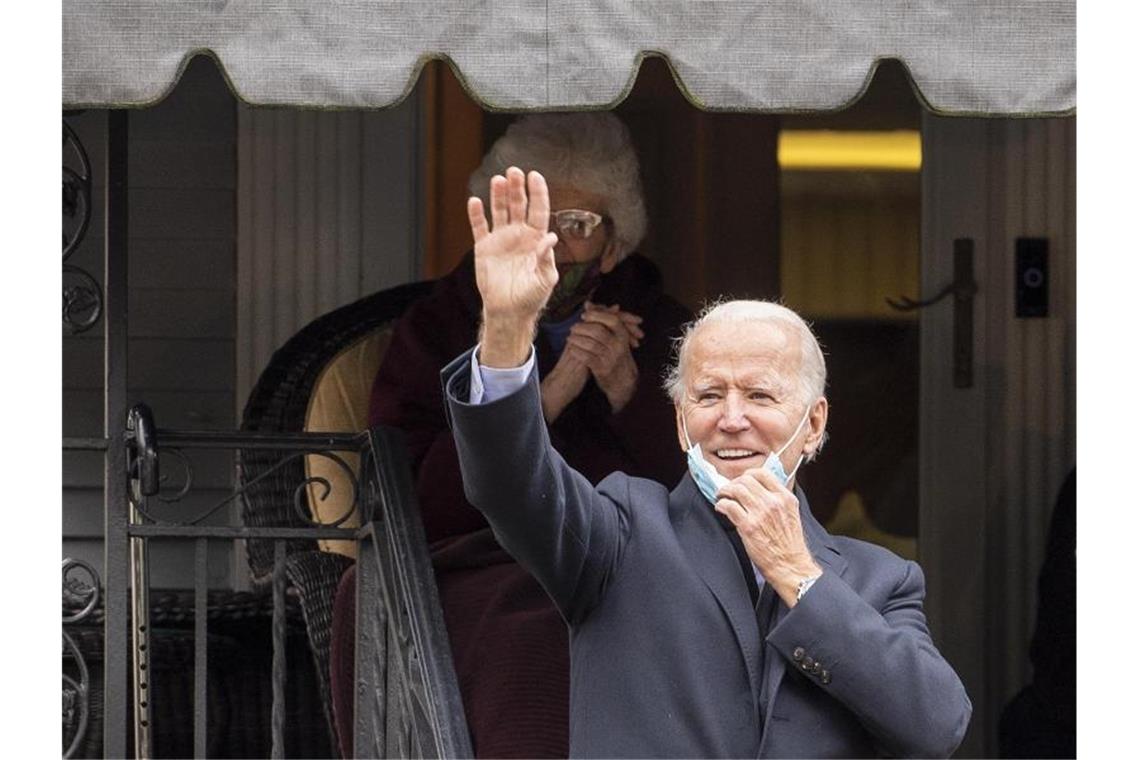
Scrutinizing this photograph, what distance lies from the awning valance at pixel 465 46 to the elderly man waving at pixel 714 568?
1.69 ft

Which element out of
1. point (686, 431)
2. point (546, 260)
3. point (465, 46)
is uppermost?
point (465, 46)

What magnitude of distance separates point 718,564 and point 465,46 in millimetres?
1073

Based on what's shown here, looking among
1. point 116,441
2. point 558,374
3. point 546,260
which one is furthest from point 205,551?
point 546,260

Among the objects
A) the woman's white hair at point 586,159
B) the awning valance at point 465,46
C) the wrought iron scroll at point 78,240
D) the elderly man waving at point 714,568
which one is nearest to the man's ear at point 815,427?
the elderly man waving at point 714,568

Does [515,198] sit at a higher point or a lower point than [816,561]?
higher

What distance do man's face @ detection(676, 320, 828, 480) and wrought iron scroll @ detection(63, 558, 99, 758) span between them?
1.63 metres

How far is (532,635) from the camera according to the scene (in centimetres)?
511

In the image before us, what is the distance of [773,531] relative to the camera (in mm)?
4023

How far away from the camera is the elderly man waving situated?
388 centimetres

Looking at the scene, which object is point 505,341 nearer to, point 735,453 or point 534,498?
point 534,498

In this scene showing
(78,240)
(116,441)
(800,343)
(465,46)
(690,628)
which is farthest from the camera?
(116,441)

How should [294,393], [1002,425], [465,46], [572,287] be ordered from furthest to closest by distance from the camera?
[1002,425] < [294,393] < [572,287] < [465,46]

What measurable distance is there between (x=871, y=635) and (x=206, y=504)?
3.60 metres
